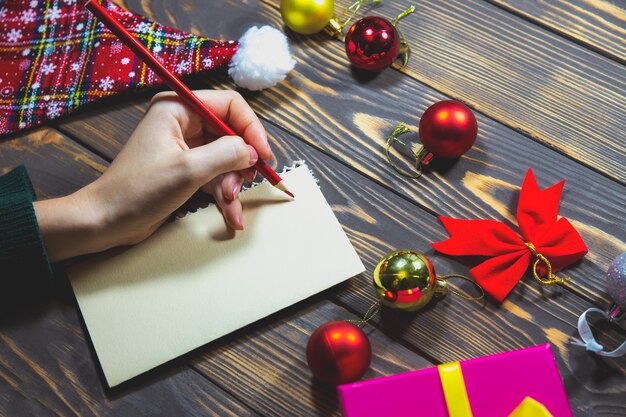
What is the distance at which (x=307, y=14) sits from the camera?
33.2 inches

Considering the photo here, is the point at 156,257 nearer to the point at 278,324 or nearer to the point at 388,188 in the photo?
the point at 278,324

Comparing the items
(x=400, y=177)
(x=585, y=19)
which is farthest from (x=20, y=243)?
(x=585, y=19)

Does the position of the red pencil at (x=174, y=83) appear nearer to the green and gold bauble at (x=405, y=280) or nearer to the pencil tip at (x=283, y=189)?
the pencil tip at (x=283, y=189)

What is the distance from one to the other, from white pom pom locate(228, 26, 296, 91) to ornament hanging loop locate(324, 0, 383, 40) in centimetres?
8

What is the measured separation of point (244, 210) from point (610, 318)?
473 millimetres

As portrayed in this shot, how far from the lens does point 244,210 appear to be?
2.57 feet

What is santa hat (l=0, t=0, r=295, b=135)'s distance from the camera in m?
0.83

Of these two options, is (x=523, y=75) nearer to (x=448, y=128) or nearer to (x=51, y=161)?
(x=448, y=128)

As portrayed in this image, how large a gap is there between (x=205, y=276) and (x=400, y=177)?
0.29 m

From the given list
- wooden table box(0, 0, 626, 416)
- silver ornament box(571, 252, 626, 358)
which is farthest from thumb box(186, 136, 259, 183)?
silver ornament box(571, 252, 626, 358)

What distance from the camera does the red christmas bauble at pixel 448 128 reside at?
76 cm

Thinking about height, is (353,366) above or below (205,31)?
below

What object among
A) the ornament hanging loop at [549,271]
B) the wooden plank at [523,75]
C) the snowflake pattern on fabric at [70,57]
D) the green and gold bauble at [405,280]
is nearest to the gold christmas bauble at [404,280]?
the green and gold bauble at [405,280]

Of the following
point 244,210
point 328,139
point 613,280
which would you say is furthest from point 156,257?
point 613,280
